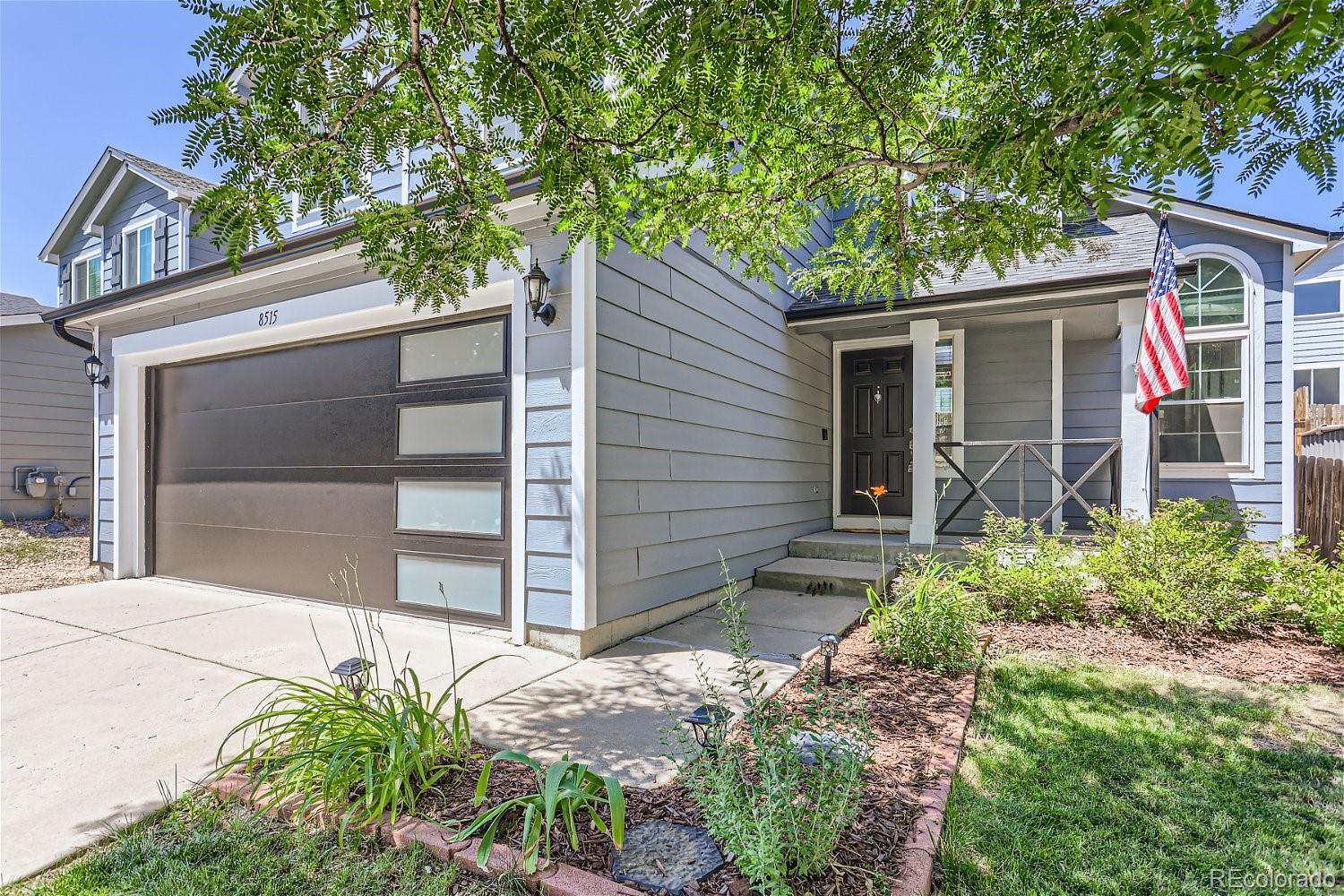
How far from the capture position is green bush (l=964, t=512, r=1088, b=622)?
4406 millimetres

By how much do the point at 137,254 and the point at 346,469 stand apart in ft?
24.7

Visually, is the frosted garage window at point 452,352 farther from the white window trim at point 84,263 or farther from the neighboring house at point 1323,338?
the neighboring house at point 1323,338

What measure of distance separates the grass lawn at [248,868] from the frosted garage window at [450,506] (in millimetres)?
2480

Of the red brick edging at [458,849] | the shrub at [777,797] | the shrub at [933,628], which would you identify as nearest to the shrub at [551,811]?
the red brick edging at [458,849]

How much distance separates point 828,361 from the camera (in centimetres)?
779

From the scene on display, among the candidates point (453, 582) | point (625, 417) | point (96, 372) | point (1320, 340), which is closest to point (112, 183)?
point (96, 372)

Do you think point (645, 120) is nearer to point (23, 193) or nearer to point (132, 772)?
point (132, 772)

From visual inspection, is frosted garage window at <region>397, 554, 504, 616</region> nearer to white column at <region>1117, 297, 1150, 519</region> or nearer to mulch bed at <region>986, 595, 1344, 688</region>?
mulch bed at <region>986, 595, 1344, 688</region>

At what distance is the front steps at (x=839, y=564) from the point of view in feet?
18.1

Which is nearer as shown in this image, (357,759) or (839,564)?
(357,759)

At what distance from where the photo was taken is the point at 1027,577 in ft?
14.6

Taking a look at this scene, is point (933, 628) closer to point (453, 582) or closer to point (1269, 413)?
point (453, 582)

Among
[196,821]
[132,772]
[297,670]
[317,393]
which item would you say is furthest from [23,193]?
[196,821]

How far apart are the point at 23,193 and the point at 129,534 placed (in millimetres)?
6461
